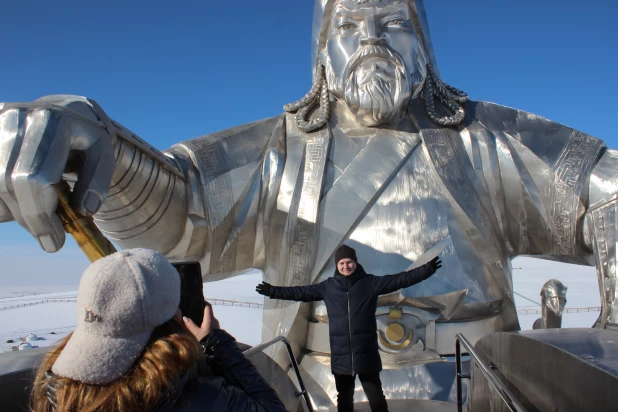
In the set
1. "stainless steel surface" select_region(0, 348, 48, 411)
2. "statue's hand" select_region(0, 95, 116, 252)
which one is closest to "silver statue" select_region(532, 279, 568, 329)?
"statue's hand" select_region(0, 95, 116, 252)

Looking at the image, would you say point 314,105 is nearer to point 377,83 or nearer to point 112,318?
point 377,83

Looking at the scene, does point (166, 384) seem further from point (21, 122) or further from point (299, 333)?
point (299, 333)

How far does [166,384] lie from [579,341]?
1292mm

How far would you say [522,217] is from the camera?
11.8ft

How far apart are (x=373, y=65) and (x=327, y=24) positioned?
0.65 m

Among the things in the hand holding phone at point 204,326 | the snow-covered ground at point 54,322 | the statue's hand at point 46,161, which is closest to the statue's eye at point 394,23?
the statue's hand at point 46,161

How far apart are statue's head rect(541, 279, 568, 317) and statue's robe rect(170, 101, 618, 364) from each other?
222mm

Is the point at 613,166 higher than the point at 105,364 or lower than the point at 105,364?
higher

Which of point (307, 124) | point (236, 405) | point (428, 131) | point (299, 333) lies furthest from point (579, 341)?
point (307, 124)

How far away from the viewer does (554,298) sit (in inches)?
138

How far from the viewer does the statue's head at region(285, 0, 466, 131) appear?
354 centimetres

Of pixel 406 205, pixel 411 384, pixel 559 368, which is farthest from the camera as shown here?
pixel 406 205

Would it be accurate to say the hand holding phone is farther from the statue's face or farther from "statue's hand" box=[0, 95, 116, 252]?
the statue's face

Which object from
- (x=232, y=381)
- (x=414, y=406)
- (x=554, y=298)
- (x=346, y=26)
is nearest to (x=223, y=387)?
(x=232, y=381)
